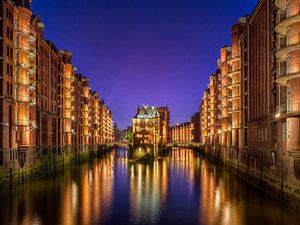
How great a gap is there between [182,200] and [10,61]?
103 feet

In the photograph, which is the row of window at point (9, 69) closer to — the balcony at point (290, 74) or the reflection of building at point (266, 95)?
the reflection of building at point (266, 95)

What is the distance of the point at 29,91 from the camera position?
64.5m

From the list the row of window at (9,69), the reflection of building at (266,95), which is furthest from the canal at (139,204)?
the row of window at (9,69)

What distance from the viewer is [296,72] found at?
37594mm

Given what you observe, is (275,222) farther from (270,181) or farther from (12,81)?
(12,81)

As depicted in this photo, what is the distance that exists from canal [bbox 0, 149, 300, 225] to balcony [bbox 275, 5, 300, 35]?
1860 centimetres

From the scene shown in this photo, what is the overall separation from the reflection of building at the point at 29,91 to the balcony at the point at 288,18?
35.7m

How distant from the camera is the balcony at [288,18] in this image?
122 ft

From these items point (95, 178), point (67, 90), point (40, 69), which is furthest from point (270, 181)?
point (67, 90)

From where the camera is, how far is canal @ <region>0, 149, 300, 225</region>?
38.3m

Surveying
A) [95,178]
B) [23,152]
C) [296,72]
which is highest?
[296,72]

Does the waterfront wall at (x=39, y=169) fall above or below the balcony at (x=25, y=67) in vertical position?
below

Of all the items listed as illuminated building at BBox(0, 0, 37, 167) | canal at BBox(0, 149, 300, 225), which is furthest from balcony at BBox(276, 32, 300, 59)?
illuminated building at BBox(0, 0, 37, 167)

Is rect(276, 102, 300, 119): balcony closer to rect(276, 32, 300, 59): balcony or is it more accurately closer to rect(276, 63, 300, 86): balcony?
rect(276, 63, 300, 86): balcony
